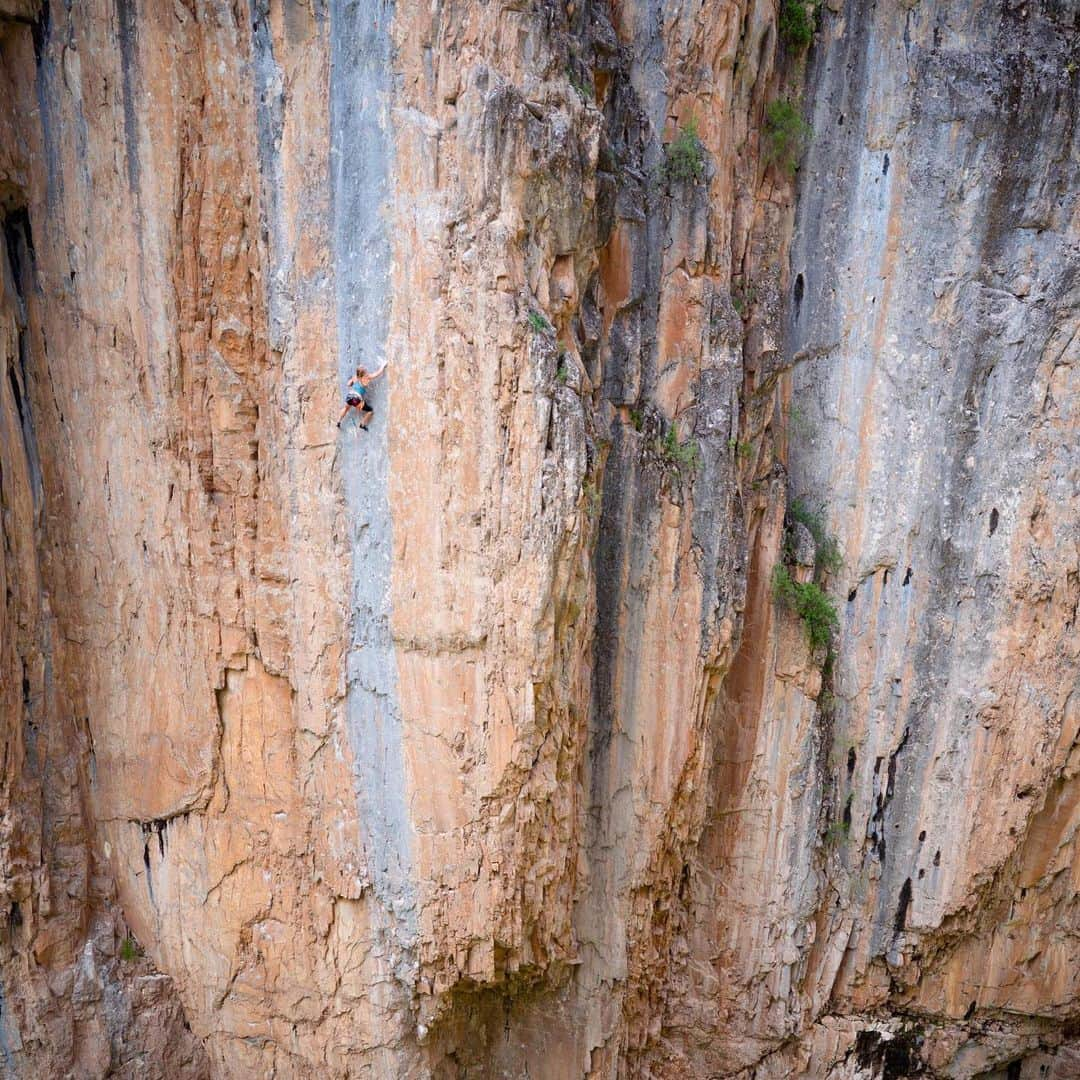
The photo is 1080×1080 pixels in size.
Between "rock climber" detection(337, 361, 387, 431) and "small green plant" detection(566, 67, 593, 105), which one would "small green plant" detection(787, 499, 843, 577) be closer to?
"small green plant" detection(566, 67, 593, 105)

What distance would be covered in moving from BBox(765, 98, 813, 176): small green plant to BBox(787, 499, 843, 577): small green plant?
337cm

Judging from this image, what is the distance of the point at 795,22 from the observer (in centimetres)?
871

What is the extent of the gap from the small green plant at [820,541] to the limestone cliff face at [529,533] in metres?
0.06

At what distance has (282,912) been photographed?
796 cm

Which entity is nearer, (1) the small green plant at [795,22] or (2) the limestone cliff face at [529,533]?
(2) the limestone cliff face at [529,533]

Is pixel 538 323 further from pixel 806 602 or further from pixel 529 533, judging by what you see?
pixel 806 602

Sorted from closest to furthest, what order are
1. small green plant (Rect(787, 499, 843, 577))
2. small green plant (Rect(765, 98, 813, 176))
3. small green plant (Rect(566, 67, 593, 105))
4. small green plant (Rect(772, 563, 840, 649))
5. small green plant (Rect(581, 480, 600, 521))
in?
small green plant (Rect(566, 67, 593, 105))
small green plant (Rect(581, 480, 600, 521))
small green plant (Rect(765, 98, 813, 176))
small green plant (Rect(772, 563, 840, 649))
small green plant (Rect(787, 499, 843, 577))

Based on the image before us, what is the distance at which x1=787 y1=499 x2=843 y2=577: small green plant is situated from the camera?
9625 millimetres

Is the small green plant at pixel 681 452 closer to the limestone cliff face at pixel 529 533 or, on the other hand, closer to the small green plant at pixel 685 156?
the limestone cliff face at pixel 529 533

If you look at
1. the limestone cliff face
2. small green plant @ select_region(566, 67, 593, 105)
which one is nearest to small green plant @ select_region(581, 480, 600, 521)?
the limestone cliff face

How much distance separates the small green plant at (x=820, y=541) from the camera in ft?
31.6

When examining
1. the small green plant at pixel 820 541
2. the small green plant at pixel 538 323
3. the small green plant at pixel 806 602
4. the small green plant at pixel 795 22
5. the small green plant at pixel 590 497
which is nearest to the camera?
the small green plant at pixel 538 323

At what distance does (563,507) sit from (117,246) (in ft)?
13.2

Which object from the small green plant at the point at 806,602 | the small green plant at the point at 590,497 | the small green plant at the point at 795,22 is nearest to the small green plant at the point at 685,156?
the small green plant at the point at 795,22
